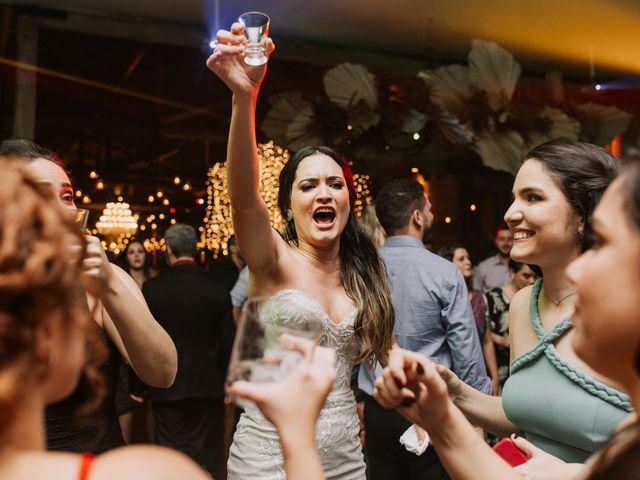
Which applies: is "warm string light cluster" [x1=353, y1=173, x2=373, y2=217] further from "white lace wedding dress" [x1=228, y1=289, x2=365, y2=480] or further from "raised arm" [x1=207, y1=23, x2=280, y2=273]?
"raised arm" [x1=207, y1=23, x2=280, y2=273]

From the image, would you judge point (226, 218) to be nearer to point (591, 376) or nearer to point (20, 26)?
point (20, 26)

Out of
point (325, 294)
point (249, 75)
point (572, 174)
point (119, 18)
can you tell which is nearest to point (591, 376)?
point (572, 174)

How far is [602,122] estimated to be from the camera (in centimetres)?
567

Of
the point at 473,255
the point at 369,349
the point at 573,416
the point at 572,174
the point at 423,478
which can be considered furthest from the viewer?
the point at 473,255

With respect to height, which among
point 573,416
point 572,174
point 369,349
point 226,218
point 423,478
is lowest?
point 423,478

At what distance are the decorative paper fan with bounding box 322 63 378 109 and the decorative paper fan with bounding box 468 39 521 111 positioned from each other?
0.85m

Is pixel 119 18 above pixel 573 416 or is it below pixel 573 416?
above

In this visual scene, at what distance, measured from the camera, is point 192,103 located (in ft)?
25.5

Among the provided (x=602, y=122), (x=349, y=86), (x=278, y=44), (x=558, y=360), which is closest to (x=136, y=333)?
(x=558, y=360)

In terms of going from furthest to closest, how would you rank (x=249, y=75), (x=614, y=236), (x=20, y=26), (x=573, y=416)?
(x=20, y=26) < (x=249, y=75) < (x=573, y=416) < (x=614, y=236)

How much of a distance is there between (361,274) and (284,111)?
348cm

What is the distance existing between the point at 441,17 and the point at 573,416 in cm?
503

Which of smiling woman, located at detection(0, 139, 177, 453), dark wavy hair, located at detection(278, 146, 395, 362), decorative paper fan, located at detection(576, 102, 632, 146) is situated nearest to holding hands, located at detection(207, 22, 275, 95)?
smiling woman, located at detection(0, 139, 177, 453)

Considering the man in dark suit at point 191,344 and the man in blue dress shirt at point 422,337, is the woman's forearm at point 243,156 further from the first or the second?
the man in dark suit at point 191,344
